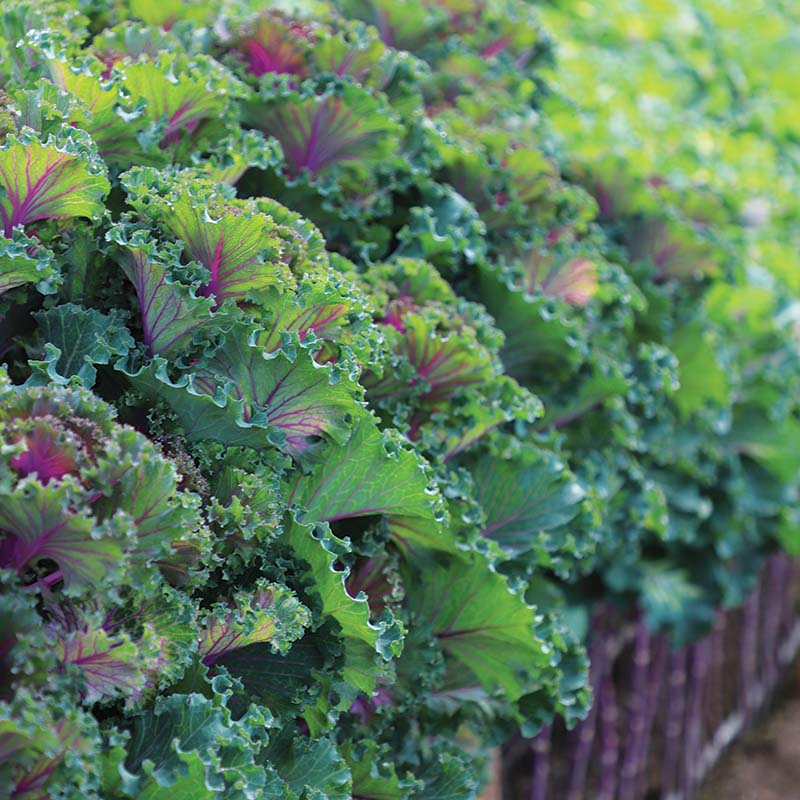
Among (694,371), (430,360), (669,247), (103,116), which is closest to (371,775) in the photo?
(430,360)

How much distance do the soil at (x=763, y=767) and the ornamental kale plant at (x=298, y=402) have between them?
6.90 feet

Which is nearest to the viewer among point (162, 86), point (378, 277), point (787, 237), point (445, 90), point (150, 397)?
point (150, 397)

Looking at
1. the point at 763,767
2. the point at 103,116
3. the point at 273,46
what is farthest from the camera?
the point at 763,767

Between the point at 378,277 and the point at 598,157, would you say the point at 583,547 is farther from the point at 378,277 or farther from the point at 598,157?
the point at 598,157

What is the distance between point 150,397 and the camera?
167 centimetres

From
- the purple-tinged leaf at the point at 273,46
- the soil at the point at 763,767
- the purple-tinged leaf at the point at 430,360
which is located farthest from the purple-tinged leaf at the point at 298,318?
the soil at the point at 763,767

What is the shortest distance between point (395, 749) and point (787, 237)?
380 centimetres

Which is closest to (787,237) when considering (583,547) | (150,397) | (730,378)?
(730,378)

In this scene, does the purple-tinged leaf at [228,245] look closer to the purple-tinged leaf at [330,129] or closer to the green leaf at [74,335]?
the green leaf at [74,335]

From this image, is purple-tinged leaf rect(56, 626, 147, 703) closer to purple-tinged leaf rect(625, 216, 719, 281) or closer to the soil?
purple-tinged leaf rect(625, 216, 719, 281)

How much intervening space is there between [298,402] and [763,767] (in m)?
3.99

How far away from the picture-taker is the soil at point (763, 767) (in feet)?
15.6

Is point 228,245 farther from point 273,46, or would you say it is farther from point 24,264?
point 273,46

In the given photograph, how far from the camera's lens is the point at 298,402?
1.71 m
